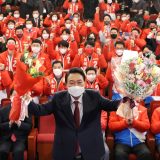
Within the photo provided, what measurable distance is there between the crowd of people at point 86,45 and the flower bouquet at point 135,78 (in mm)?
189

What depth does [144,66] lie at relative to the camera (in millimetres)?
3986

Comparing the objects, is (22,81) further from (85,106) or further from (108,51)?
(108,51)

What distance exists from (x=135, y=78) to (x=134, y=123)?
163cm

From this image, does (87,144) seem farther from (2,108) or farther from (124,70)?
(2,108)

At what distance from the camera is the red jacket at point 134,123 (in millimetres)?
5426

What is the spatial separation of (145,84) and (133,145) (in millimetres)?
1786

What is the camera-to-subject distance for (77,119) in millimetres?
4086

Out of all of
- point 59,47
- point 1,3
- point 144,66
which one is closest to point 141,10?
point 1,3

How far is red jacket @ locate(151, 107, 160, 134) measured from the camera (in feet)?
18.1

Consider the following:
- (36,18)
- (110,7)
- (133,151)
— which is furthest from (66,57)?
(110,7)

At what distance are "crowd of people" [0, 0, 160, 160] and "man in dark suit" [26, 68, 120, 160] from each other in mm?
318

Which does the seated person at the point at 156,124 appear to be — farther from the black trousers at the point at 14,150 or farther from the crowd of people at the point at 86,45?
the black trousers at the point at 14,150

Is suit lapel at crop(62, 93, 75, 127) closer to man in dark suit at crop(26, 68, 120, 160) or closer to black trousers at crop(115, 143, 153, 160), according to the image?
man in dark suit at crop(26, 68, 120, 160)

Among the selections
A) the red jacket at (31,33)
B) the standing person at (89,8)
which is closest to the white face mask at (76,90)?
the red jacket at (31,33)
